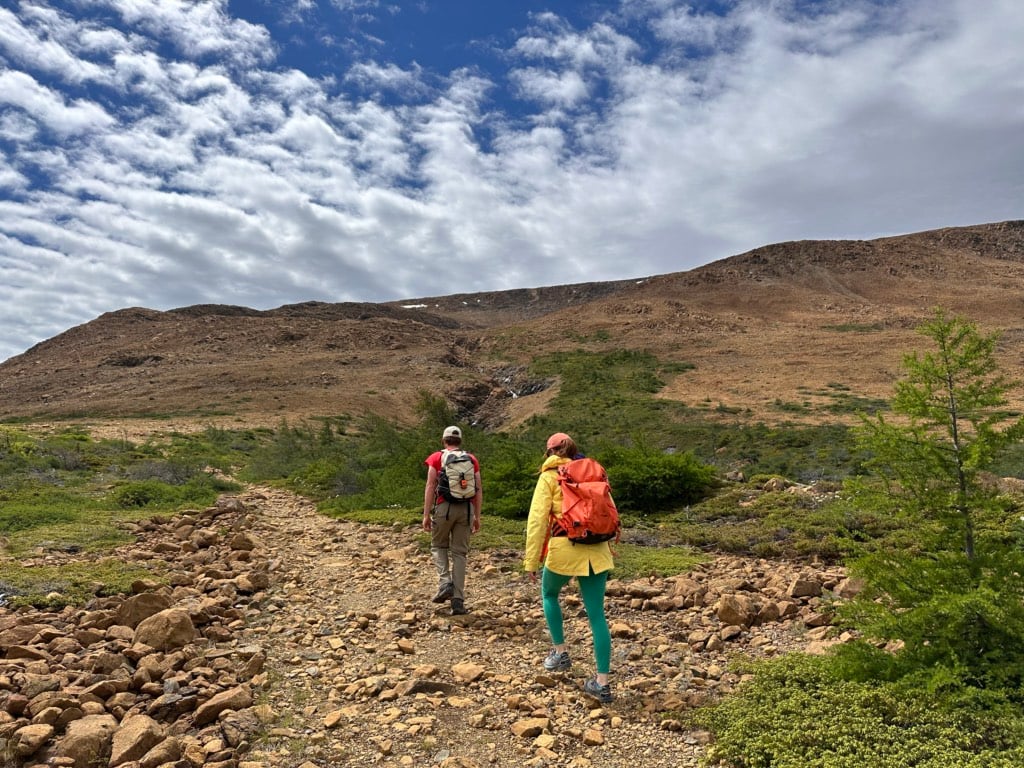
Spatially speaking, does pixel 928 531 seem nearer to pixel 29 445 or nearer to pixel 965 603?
pixel 965 603

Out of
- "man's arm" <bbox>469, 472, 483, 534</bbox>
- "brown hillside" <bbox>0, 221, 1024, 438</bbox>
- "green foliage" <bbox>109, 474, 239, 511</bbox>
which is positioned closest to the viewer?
"man's arm" <bbox>469, 472, 483, 534</bbox>

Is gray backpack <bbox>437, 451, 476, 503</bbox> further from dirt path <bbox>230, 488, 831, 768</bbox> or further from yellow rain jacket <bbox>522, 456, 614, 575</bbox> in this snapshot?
yellow rain jacket <bbox>522, 456, 614, 575</bbox>

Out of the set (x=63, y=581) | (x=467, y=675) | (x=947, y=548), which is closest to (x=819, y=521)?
(x=947, y=548)

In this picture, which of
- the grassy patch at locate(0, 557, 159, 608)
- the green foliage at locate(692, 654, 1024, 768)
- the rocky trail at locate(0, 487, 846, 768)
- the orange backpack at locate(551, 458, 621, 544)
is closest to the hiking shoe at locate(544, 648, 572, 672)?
the rocky trail at locate(0, 487, 846, 768)

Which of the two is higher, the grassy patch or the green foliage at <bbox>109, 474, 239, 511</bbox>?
the green foliage at <bbox>109, 474, 239, 511</bbox>

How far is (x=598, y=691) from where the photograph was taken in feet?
13.1

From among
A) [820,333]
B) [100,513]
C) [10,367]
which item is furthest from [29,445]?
[10,367]

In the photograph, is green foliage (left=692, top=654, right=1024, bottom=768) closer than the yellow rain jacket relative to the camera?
Yes

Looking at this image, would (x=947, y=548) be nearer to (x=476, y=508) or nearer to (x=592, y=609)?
(x=592, y=609)

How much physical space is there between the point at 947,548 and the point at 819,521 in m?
5.43

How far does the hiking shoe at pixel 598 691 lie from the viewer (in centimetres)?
397

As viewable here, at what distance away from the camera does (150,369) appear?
5356 cm

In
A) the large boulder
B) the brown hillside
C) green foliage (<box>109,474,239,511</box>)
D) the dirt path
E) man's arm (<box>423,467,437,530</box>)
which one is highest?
the brown hillside

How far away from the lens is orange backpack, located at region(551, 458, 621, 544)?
4.07 m
